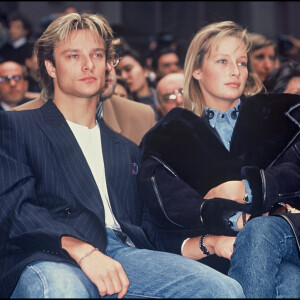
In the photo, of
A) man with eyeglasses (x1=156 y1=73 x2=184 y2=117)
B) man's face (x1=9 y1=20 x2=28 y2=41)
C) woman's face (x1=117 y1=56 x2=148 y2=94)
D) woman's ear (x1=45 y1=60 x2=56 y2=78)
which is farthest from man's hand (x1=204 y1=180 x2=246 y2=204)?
man's face (x1=9 y1=20 x2=28 y2=41)

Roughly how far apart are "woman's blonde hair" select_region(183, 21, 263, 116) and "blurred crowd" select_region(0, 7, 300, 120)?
0.44ft

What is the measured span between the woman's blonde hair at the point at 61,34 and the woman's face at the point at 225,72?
57 centimetres

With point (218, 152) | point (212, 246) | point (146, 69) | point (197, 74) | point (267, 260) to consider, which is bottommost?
point (146, 69)

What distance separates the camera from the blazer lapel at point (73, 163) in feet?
9.46

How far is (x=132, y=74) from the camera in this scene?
6430mm

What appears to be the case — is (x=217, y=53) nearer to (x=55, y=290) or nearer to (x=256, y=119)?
(x=256, y=119)

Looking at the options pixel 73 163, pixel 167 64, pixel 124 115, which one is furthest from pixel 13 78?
pixel 73 163

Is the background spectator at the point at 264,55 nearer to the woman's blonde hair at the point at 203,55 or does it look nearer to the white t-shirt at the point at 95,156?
the woman's blonde hair at the point at 203,55

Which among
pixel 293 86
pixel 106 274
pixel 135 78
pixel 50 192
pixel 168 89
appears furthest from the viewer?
pixel 135 78

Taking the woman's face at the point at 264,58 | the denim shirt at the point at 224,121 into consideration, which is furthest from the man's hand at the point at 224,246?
the woman's face at the point at 264,58

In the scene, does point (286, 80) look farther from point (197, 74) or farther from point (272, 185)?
point (272, 185)

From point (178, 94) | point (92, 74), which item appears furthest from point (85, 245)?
point (178, 94)

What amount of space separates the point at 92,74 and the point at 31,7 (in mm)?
9509

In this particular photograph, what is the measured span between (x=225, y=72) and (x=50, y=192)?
118cm
